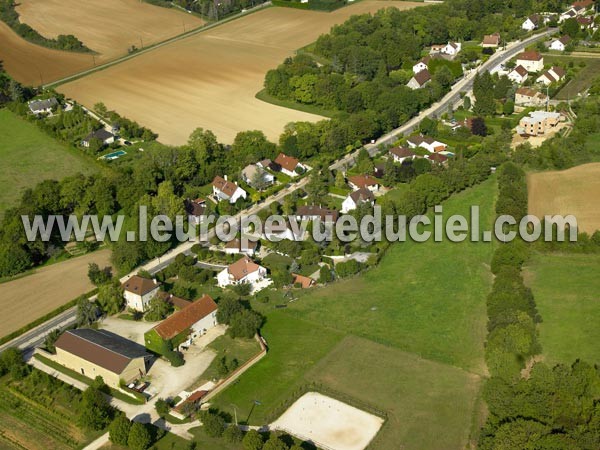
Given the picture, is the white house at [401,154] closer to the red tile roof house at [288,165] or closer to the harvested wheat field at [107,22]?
the red tile roof house at [288,165]

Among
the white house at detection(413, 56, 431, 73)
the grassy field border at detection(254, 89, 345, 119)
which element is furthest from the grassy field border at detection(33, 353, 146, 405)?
the white house at detection(413, 56, 431, 73)

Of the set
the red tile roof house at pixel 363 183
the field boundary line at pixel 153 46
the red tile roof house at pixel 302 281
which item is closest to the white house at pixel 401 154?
the red tile roof house at pixel 363 183

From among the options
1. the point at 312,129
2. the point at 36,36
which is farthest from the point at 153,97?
the point at 36,36

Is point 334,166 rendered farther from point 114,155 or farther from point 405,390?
point 405,390

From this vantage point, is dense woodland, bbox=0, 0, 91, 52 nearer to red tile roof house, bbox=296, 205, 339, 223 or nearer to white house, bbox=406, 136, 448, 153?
white house, bbox=406, 136, 448, 153

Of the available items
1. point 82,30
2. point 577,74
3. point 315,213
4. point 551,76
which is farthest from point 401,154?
point 82,30

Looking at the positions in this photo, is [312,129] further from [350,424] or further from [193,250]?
[350,424]
